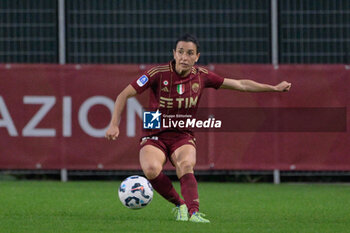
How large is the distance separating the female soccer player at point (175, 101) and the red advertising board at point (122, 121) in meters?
4.23

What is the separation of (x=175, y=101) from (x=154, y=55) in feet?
16.2

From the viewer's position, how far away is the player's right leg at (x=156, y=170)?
797cm

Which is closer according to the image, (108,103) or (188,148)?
(188,148)

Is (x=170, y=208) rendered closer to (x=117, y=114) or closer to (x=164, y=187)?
(x=164, y=187)

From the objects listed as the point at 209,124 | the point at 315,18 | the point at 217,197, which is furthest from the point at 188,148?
the point at 315,18

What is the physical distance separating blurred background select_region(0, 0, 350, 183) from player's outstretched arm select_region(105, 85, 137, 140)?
4676 millimetres

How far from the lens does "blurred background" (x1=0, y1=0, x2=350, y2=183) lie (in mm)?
12641

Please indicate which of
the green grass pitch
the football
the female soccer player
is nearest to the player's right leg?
the female soccer player

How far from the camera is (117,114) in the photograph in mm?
7773

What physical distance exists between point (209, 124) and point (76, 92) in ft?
6.05

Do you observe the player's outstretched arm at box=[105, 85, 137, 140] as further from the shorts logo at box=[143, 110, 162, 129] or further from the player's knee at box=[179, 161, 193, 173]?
the player's knee at box=[179, 161, 193, 173]

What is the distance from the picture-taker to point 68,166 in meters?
12.8

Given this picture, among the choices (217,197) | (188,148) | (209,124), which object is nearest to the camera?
(188,148)

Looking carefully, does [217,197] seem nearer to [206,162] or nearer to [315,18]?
[206,162]
